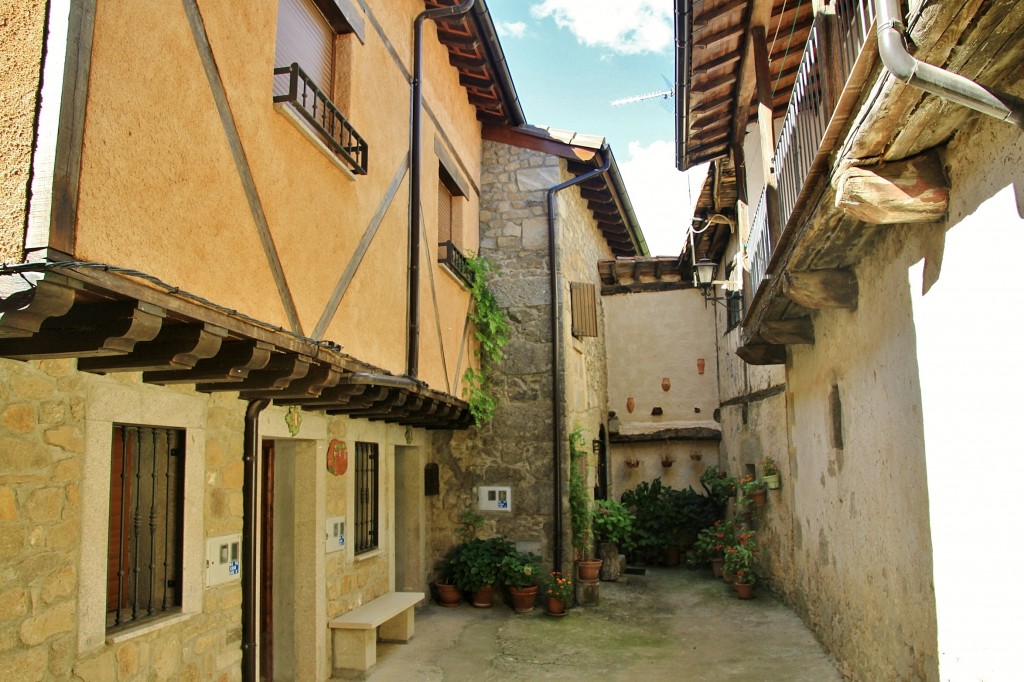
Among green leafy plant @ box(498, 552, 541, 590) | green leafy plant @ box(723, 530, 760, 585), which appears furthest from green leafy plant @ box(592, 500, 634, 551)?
green leafy plant @ box(498, 552, 541, 590)

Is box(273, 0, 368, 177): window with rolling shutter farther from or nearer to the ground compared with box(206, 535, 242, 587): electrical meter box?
farther from the ground

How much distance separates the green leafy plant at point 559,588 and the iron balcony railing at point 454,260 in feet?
11.8

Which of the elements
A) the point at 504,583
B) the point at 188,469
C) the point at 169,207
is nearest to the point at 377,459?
the point at 504,583

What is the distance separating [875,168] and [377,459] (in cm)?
575

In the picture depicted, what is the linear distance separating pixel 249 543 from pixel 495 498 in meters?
4.52

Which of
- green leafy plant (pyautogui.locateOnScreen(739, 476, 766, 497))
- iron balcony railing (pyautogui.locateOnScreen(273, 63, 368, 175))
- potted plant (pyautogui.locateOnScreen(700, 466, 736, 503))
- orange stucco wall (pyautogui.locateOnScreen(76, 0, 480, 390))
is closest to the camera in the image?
orange stucco wall (pyautogui.locateOnScreen(76, 0, 480, 390))

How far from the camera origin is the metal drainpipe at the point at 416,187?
6953 millimetres

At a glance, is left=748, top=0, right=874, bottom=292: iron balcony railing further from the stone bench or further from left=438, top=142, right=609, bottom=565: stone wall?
the stone bench

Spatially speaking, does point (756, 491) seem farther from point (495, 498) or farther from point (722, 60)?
point (722, 60)

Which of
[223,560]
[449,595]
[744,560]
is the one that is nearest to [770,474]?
[744,560]

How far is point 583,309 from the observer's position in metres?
10.5

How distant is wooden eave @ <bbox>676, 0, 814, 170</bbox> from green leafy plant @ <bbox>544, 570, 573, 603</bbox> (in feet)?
17.2

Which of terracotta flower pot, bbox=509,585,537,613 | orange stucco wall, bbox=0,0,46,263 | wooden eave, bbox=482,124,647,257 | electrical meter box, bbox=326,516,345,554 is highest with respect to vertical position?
wooden eave, bbox=482,124,647,257

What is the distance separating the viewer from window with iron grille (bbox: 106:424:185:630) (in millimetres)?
4156
